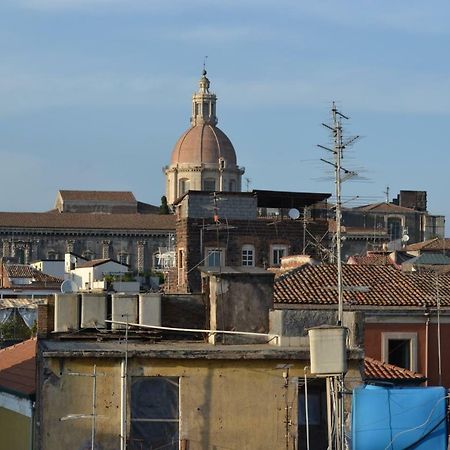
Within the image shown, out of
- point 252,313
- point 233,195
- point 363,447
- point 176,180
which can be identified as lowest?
point 363,447

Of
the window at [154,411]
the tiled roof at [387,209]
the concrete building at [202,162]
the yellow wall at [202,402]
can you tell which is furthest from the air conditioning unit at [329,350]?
the concrete building at [202,162]

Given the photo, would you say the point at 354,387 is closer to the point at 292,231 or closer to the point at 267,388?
the point at 267,388

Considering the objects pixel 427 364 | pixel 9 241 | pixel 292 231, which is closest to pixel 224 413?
pixel 427 364

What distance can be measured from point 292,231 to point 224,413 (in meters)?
37.8

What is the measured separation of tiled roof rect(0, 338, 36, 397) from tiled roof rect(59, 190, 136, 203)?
415 ft

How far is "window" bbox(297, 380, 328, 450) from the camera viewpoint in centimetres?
2031

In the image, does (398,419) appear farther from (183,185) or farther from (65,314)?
(183,185)

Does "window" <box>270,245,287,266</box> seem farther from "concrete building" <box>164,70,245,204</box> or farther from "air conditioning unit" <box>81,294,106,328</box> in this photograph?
"concrete building" <box>164,70,245,204</box>

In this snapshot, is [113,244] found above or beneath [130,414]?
above

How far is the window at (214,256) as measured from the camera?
5453cm

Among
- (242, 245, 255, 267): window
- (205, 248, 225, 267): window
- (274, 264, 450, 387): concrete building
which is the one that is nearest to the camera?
(274, 264, 450, 387): concrete building

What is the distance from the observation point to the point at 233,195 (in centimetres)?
5788

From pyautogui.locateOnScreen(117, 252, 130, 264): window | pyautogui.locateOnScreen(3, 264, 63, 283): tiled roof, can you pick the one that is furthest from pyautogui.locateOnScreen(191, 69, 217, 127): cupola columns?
pyautogui.locateOnScreen(3, 264, 63, 283): tiled roof

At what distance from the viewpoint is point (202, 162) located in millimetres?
155125
